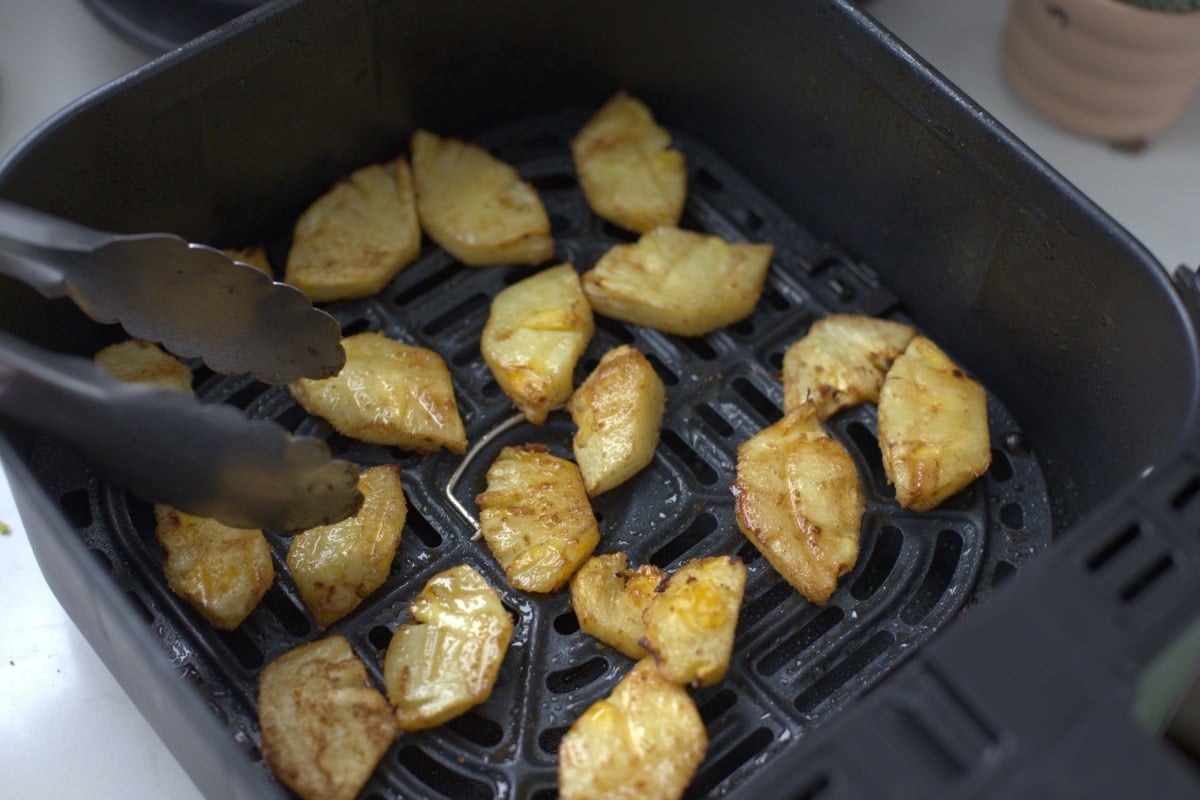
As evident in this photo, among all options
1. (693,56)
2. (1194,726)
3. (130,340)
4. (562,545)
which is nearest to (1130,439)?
(1194,726)

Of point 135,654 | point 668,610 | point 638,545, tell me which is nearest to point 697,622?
point 668,610

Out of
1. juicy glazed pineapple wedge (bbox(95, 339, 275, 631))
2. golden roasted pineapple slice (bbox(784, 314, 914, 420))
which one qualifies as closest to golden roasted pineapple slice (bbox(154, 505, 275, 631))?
juicy glazed pineapple wedge (bbox(95, 339, 275, 631))

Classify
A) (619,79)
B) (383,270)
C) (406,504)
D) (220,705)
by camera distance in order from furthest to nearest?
1. (619,79)
2. (383,270)
3. (406,504)
4. (220,705)

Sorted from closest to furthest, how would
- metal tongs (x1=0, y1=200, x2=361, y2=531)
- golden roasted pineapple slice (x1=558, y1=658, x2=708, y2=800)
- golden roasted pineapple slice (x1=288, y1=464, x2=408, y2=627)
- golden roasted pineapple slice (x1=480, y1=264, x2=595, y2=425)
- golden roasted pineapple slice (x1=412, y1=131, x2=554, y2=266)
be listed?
1. metal tongs (x1=0, y1=200, x2=361, y2=531)
2. golden roasted pineapple slice (x1=558, y1=658, x2=708, y2=800)
3. golden roasted pineapple slice (x1=288, y1=464, x2=408, y2=627)
4. golden roasted pineapple slice (x1=480, y1=264, x2=595, y2=425)
5. golden roasted pineapple slice (x1=412, y1=131, x2=554, y2=266)

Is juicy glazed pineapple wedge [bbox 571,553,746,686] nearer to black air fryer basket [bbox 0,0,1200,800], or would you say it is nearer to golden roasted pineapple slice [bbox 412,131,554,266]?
black air fryer basket [bbox 0,0,1200,800]

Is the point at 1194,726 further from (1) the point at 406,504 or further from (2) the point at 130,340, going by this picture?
(2) the point at 130,340
